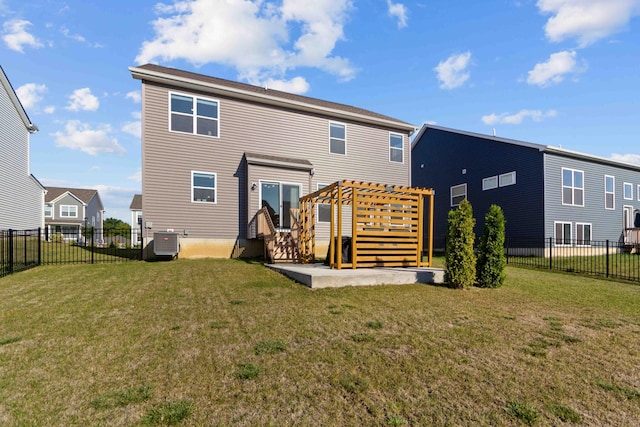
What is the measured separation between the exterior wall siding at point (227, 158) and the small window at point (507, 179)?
29.1 feet

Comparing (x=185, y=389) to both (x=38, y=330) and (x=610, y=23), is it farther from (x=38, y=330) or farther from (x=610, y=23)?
(x=610, y=23)

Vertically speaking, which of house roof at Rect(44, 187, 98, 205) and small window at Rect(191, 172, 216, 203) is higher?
house roof at Rect(44, 187, 98, 205)

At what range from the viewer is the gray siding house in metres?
11.9

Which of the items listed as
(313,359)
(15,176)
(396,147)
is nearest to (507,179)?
(396,147)

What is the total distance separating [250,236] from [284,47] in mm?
8191

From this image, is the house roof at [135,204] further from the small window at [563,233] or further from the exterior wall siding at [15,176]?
the small window at [563,233]

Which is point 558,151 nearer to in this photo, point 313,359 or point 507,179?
point 507,179

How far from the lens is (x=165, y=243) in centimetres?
1085

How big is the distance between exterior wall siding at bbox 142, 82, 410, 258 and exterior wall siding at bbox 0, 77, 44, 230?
908 cm

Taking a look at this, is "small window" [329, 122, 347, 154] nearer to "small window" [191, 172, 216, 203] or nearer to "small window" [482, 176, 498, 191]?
"small window" [191, 172, 216, 203]

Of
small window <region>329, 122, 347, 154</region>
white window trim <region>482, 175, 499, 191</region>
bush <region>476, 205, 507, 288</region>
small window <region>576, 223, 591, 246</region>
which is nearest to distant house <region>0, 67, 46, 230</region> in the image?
small window <region>329, 122, 347, 154</region>

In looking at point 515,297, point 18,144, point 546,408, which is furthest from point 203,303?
point 18,144

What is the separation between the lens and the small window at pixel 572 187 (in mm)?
17250

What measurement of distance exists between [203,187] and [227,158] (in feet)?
5.00
